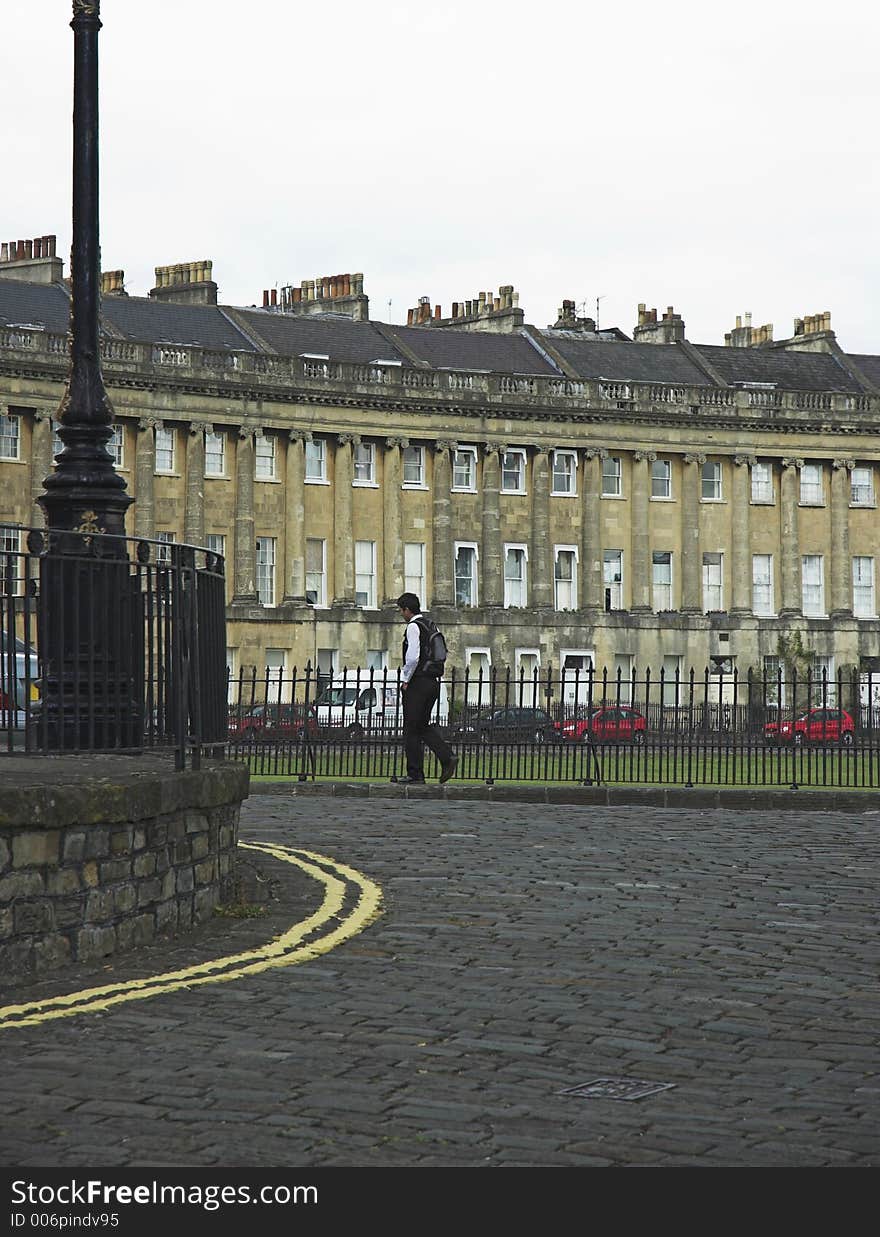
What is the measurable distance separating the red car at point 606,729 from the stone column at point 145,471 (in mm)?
46317

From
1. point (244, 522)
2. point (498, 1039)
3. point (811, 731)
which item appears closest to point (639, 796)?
point (811, 731)

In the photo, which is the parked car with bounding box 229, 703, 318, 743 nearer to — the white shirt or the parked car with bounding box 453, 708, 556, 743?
the parked car with bounding box 453, 708, 556, 743

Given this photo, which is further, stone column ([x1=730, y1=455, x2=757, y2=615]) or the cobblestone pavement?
stone column ([x1=730, y1=455, x2=757, y2=615])

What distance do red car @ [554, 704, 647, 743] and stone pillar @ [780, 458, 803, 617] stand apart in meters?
57.7

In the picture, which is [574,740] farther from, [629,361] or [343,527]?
[629,361]

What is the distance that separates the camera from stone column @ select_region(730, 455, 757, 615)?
3561 inches

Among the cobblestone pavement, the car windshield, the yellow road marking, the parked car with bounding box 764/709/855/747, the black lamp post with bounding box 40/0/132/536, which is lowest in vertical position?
the cobblestone pavement

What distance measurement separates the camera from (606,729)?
32.0 metres

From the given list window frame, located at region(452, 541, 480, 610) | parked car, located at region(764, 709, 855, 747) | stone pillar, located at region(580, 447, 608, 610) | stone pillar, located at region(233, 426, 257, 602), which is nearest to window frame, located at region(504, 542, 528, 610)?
window frame, located at region(452, 541, 480, 610)

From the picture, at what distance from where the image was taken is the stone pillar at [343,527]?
8362 cm

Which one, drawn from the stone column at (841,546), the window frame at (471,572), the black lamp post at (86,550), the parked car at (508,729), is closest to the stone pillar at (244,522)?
the window frame at (471,572)

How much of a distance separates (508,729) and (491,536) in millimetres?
55055

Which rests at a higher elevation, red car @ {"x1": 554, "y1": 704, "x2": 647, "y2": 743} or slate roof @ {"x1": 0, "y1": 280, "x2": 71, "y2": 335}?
slate roof @ {"x1": 0, "y1": 280, "x2": 71, "y2": 335}

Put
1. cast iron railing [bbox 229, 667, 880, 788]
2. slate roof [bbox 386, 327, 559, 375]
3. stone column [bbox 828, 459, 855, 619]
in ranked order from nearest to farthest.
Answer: cast iron railing [bbox 229, 667, 880, 788]
slate roof [bbox 386, 327, 559, 375]
stone column [bbox 828, 459, 855, 619]
